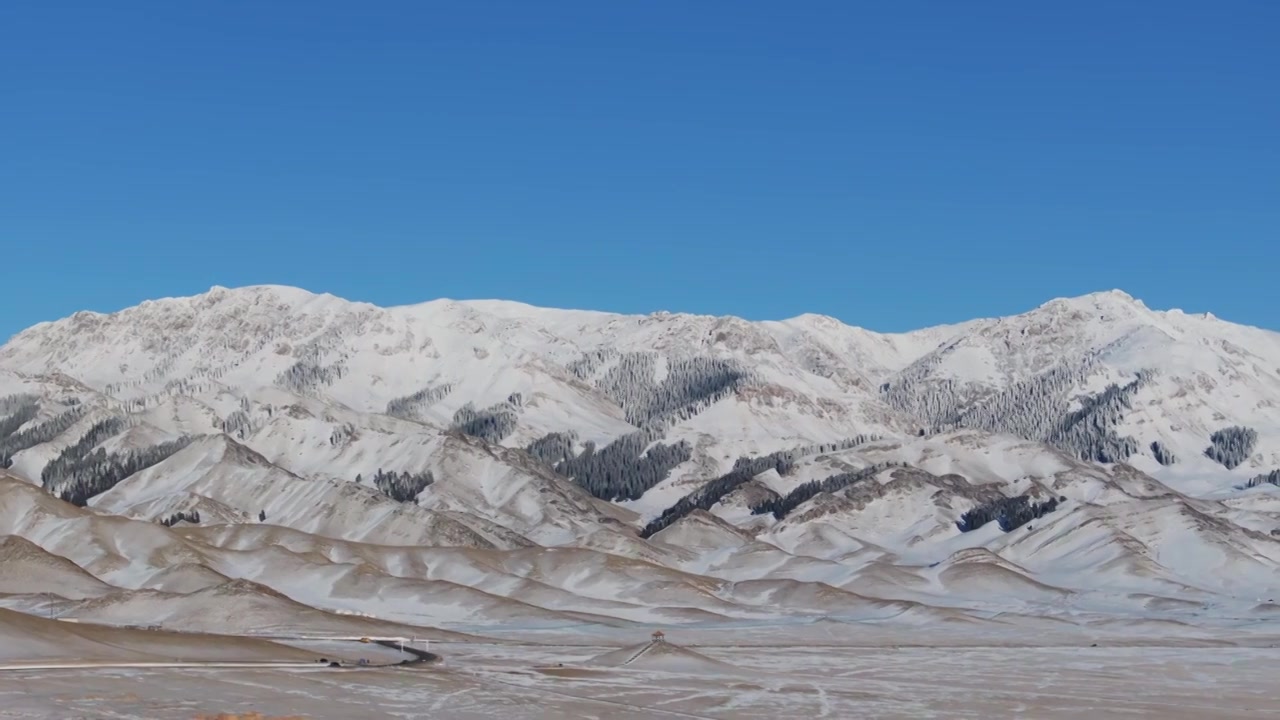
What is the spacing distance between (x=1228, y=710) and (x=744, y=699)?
145 ft

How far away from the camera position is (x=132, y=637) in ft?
539

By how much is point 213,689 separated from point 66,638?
71.3 ft

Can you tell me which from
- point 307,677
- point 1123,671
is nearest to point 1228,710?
point 1123,671

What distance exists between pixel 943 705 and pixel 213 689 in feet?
207

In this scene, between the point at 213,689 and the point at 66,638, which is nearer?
the point at 213,689

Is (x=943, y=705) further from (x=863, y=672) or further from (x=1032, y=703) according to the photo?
(x=863, y=672)

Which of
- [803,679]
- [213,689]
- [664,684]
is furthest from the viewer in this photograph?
[803,679]

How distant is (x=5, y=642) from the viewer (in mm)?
146500

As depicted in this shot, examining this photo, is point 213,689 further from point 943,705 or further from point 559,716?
point 943,705

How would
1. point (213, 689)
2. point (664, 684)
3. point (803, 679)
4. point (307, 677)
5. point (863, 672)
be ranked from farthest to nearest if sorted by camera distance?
point (863, 672) < point (803, 679) < point (664, 684) < point (307, 677) < point (213, 689)

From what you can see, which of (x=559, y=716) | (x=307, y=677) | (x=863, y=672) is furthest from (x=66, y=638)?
(x=863, y=672)

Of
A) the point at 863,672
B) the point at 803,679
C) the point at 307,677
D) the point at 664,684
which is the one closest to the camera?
the point at 307,677

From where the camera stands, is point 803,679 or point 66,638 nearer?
point 66,638

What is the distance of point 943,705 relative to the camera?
156125 millimetres
